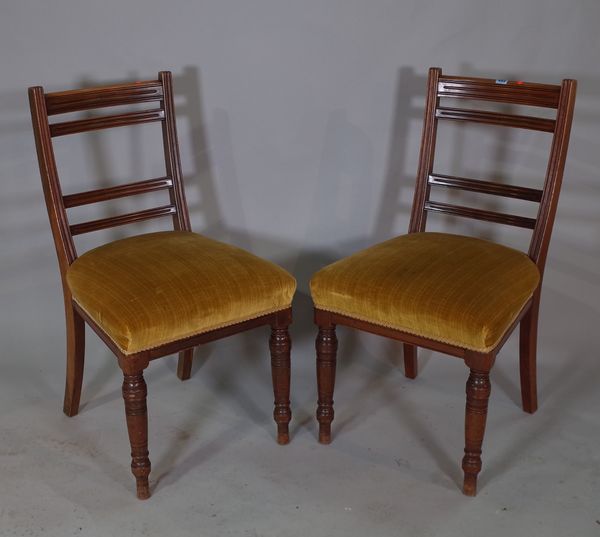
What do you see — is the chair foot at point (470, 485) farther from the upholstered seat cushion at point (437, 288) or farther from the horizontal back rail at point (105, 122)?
the horizontal back rail at point (105, 122)

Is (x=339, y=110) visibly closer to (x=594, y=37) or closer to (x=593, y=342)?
(x=594, y=37)

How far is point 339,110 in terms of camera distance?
2.63 metres

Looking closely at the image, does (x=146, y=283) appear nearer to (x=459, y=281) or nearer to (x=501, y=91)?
(x=459, y=281)

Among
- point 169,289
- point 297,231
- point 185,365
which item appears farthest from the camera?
point 297,231

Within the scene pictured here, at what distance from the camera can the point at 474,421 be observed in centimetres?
205

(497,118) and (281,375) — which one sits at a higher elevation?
(497,118)

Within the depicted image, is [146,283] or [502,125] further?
[502,125]

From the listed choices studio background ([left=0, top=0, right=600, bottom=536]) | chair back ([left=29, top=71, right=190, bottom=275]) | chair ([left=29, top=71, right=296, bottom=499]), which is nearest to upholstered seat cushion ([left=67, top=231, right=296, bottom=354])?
chair ([left=29, top=71, right=296, bottom=499])

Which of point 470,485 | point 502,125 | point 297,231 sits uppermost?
point 502,125

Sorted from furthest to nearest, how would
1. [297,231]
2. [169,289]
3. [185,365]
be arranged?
[297,231]
[185,365]
[169,289]

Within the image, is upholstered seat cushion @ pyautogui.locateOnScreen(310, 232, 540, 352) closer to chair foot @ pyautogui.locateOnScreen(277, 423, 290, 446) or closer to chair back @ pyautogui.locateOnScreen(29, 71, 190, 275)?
chair foot @ pyautogui.locateOnScreen(277, 423, 290, 446)

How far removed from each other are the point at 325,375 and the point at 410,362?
18.8 inches

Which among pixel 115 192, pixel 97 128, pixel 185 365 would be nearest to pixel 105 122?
pixel 97 128

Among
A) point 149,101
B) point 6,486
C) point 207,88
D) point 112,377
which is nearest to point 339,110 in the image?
point 207,88
